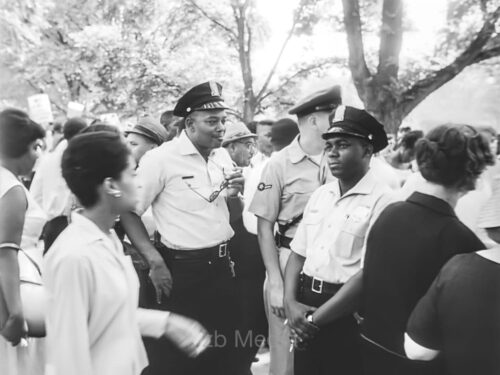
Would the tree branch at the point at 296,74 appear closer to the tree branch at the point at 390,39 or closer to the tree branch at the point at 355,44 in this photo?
the tree branch at the point at 355,44

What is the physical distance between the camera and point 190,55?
23.4 ft

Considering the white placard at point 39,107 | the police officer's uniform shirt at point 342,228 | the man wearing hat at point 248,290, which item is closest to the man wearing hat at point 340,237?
the police officer's uniform shirt at point 342,228

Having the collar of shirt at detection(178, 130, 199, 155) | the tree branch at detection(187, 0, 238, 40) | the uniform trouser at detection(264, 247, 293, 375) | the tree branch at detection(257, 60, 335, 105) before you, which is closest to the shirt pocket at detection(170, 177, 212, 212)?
the collar of shirt at detection(178, 130, 199, 155)

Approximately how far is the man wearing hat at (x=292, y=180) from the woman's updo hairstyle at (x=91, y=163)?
4.64 feet

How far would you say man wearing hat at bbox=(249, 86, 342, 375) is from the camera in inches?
120

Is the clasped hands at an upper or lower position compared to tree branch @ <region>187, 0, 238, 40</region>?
lower

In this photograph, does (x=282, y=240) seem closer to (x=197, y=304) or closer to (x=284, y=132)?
(x=197, y=304)

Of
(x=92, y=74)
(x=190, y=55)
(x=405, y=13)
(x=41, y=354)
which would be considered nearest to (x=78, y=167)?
(x=41, y=354)

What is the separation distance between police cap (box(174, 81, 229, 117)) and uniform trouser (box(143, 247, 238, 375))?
90 cm

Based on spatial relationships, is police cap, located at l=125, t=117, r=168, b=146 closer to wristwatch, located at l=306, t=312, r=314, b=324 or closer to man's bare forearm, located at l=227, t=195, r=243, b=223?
man's bare forearm, located at l=227, t=195, r=243, b=223

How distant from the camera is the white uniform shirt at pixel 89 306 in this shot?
1.57 m

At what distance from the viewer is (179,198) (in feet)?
9.96

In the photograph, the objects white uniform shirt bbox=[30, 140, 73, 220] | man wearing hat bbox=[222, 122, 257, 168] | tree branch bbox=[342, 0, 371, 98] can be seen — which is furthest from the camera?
tree branch bbox=[342, 0, 371, 98]

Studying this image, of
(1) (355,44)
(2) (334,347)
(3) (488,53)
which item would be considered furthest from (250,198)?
(3) (488,53)
